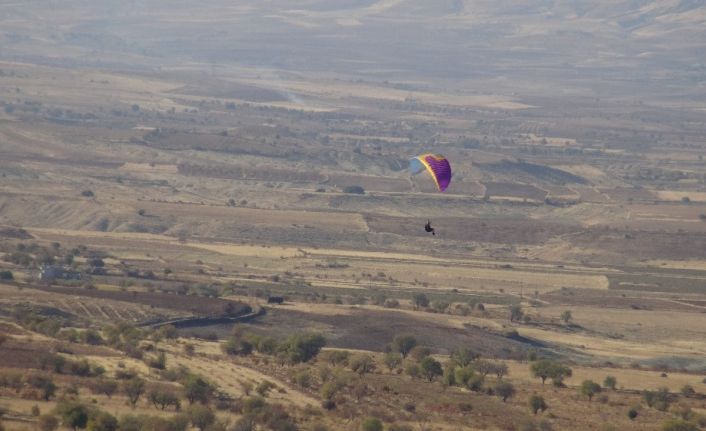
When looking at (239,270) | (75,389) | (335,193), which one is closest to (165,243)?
(239,270)

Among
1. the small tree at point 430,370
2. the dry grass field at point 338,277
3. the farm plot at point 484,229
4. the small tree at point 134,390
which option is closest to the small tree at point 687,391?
the dry grass field at point 338,277

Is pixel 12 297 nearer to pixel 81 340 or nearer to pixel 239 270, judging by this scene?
pixel 81 340

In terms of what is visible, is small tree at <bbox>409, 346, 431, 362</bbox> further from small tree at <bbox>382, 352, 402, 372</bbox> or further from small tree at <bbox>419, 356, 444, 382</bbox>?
small tree at <bbox>419, 356, 444, 382</bbox>

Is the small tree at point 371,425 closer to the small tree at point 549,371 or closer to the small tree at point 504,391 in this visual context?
the small tree at point 504,391

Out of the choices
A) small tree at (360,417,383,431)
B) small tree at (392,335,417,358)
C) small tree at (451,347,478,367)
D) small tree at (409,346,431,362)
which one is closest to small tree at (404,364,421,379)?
small tree at (451,347,478,367)

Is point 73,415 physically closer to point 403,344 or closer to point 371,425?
point 371,425

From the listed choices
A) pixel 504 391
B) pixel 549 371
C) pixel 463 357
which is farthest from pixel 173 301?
pixel 504 391
